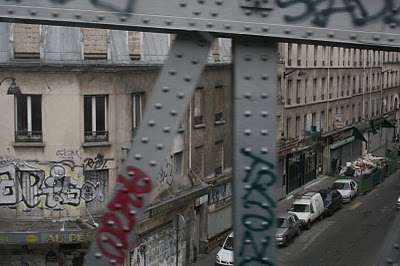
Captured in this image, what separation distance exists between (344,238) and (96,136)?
11614 millimetres

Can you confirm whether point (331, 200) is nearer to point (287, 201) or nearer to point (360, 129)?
point (287, 201)

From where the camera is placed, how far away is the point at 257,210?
296cm

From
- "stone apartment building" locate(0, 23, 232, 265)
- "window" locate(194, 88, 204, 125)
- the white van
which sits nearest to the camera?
"stone apartment building" locate(0, 23, 232, 265)

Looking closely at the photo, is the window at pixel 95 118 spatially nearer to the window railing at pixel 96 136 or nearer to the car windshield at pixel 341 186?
the window railing at pixel 96 136

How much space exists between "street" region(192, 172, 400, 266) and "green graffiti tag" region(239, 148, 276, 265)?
14.3 meters

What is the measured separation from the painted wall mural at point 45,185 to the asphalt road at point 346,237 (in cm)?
681

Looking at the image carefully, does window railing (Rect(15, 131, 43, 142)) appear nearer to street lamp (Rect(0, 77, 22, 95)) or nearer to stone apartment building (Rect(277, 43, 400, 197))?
street lamp (Rect(0, 77, 22, 95))

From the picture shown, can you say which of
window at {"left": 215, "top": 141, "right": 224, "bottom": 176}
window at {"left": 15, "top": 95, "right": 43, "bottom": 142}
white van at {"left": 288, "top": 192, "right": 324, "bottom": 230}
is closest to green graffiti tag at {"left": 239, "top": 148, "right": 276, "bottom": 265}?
window at {"left": 15, "top": 95, "right": 43, "bottom": 142}

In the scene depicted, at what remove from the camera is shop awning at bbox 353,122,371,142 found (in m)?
39.6

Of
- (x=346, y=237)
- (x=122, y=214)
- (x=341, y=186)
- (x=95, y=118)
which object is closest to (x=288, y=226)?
(x=346, y=237)

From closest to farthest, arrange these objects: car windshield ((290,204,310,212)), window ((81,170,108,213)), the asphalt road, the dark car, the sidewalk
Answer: window ((81,170,108,213)), the asphalt road, the sidewalk, car windshield ((290,204,310,212)), the dark car

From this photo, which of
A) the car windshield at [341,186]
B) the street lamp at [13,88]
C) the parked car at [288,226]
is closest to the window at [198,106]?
the parked car at [288,226]

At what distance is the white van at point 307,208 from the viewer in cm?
2548

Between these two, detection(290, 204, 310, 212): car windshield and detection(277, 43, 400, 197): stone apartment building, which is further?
detection(277, 43, 400, 197): stone apartment building
